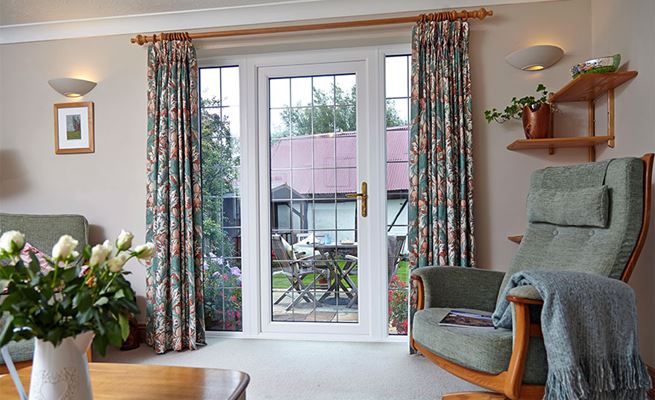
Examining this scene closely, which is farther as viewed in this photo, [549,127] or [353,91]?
[353,91]

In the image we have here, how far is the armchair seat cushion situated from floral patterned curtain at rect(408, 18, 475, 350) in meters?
0.88

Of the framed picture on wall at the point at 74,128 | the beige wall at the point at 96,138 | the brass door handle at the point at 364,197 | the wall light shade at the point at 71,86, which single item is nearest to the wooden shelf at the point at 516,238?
the brass door handle at the point at 364,197

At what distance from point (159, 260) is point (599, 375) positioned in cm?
249

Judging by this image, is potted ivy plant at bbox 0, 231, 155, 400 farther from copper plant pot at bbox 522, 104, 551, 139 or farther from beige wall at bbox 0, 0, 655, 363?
copper plant pot at bbox 522, 104, 551, 139

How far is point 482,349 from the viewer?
1643 millimetres

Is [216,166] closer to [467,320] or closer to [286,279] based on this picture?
[286,279]

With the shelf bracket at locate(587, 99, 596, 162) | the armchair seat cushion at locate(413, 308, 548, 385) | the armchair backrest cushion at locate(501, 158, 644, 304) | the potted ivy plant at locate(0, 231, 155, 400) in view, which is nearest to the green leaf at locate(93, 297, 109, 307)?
the potted ivy plant at locate(0, 231, 155, 400)

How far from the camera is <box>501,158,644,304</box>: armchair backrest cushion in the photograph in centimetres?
176

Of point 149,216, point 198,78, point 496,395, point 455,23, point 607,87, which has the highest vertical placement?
point 455,23

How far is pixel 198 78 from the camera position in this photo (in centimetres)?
319

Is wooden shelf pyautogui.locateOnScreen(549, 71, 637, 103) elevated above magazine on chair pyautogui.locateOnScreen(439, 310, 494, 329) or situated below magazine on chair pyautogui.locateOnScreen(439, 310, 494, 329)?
above

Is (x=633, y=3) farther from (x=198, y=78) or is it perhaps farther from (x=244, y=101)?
(x=198, y=78)

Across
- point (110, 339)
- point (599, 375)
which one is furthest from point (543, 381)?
point (110, 339)

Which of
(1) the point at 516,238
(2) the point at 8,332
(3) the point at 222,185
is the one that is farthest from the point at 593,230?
(3) the point at 222,185
